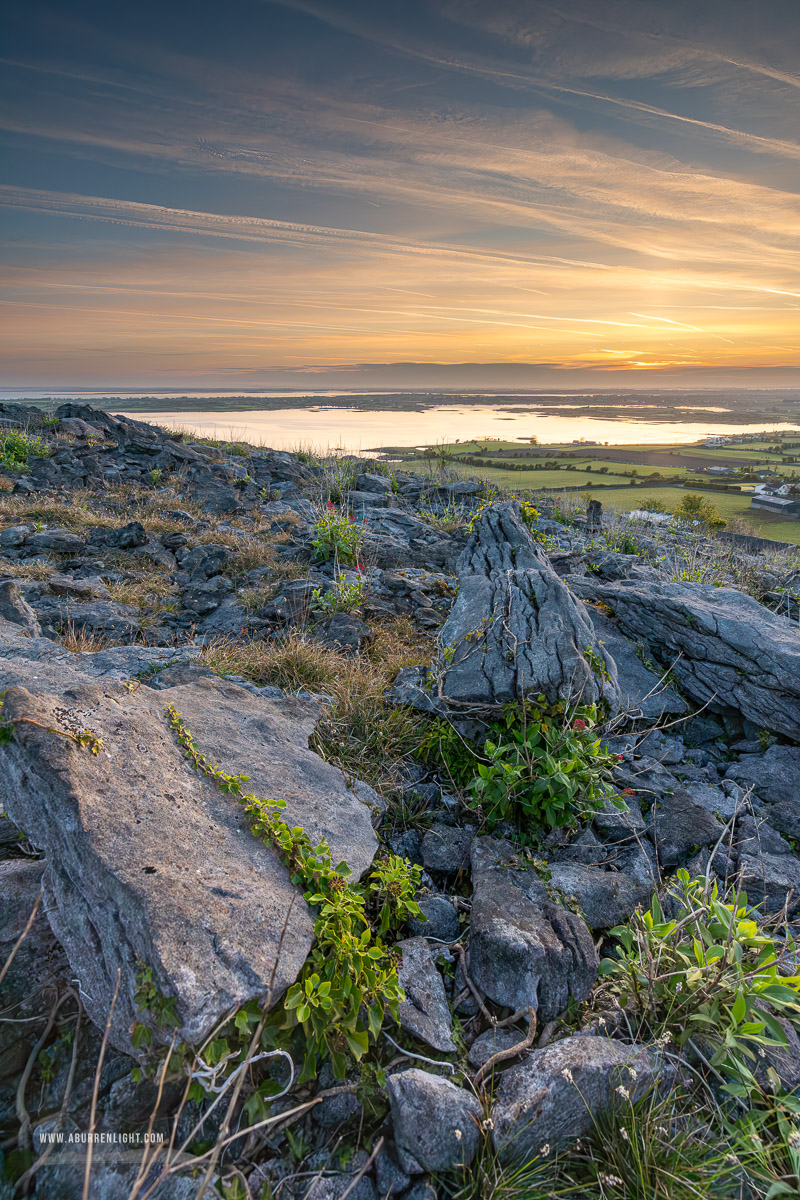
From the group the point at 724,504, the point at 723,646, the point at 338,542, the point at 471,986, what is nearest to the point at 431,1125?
the point at 471,986

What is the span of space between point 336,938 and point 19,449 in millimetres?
17845

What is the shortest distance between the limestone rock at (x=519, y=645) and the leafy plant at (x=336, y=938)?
155 centimetres

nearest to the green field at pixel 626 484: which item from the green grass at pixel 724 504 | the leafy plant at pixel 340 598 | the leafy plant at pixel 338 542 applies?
the green grass at pixel 724 504

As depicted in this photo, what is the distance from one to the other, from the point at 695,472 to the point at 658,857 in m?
29.5

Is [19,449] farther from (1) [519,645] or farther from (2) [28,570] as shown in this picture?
(1) [519,645]

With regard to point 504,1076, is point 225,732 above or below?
A: above

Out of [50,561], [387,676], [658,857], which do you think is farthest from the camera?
[50,561]

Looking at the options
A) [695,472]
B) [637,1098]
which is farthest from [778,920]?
[695,472]

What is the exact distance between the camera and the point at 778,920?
329 cm

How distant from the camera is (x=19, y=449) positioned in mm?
15664

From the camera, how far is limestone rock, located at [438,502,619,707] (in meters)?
4.14

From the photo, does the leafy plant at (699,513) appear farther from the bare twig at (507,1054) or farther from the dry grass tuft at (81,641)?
the bare twig at (507,1054)

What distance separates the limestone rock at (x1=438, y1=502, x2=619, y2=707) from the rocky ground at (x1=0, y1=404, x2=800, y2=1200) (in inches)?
1.1

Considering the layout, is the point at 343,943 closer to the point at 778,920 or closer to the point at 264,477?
the point at 778,920
